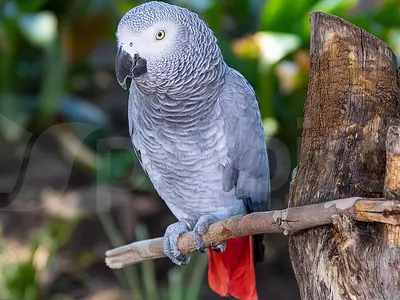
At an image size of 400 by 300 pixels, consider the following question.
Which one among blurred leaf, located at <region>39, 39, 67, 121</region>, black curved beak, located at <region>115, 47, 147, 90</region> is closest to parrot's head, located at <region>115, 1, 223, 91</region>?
black curved beak, located at <region>115, 47, 147, 90</region>

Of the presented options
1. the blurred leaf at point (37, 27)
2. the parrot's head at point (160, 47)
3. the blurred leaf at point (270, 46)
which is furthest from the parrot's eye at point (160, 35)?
the blurred leaf at point (37, 27)

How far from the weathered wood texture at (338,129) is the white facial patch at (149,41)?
0.23 m

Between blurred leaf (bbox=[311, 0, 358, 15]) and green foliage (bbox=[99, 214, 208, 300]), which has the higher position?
blurred leaf (bbox=[311, 0, 358, 15])

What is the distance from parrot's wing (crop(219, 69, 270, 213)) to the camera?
1.11m

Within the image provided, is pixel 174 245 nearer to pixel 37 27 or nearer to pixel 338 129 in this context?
pixel 338 129

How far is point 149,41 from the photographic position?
0.96 meters

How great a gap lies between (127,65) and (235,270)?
54cm

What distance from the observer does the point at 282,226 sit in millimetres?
867

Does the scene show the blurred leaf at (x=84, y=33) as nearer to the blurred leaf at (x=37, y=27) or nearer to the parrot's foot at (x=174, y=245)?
the blurred leaf at (x=37, y=27)

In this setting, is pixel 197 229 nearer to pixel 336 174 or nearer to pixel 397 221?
pixel 336 174

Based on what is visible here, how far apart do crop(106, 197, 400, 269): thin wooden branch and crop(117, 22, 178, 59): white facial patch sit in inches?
11.8

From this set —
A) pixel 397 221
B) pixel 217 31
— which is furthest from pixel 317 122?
pixel 217 31

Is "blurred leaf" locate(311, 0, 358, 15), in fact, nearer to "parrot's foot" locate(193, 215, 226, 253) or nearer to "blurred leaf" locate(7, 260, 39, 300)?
"parrot's foot" locate(193, 215, 226, 253)

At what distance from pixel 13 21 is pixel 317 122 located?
5.39 feet
